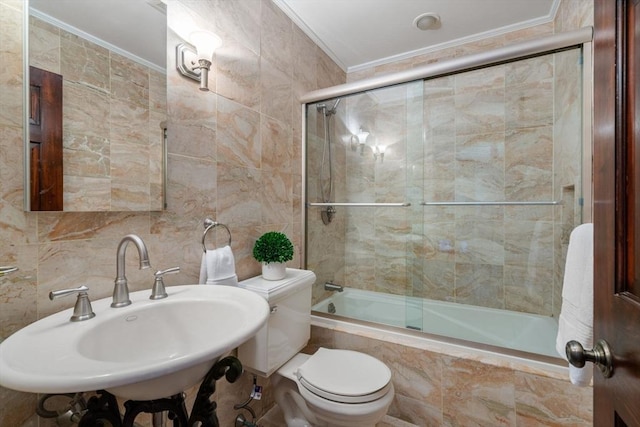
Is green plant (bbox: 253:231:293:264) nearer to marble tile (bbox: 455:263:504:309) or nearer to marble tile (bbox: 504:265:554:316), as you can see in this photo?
marble tile (bbox: 455:263:504:309)

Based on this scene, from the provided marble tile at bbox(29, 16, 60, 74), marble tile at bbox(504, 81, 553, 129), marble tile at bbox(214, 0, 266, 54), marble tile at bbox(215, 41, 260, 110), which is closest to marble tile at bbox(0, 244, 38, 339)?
marble tile at bbox(29, 16, 60, 74)

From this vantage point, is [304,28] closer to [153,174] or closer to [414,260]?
[153,174]

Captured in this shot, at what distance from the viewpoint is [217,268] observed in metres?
1.23

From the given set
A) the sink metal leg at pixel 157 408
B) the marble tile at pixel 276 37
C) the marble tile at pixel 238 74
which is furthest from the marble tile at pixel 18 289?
the marble tile at pixel 276 37

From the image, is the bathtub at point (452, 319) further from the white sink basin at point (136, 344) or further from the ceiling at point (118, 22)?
the ceiling at point (118, 22)

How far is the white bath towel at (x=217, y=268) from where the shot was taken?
122cm

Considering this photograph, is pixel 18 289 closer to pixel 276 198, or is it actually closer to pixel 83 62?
pixel 83 62

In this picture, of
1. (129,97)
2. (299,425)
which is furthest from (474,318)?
(129,97)

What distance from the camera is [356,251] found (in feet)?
8.08

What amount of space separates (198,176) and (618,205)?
1.33 meters

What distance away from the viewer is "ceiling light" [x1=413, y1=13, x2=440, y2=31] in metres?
1.92

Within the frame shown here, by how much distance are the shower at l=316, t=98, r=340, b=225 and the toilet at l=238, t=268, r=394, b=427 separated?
75cm

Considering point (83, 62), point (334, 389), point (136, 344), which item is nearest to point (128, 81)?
point (83, 62)

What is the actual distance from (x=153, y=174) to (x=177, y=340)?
24.2 inches
